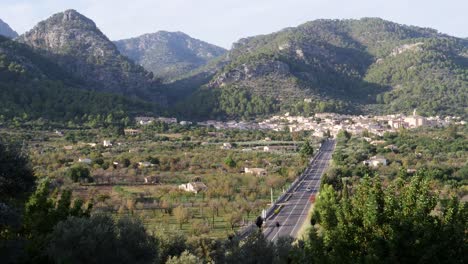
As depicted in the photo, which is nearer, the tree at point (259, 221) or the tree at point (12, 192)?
the tree at point (12, 192)

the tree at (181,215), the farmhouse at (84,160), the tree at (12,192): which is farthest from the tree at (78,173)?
the tree at (12,192)

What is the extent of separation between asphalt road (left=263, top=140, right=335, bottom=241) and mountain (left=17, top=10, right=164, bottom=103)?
68.4 metres

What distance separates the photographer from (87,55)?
11262 centimetres

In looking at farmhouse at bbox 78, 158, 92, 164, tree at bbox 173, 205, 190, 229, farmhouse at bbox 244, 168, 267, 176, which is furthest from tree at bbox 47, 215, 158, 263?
farmhouse at bbox 78, 158, 92, 164

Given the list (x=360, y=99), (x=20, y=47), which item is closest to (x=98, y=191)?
(x=20, y=47)

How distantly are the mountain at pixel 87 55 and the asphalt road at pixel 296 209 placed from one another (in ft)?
225

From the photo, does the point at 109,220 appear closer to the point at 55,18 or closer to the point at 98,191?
the point at 98,191

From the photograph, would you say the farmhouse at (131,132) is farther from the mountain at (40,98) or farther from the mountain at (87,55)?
the mountain at (87,55)

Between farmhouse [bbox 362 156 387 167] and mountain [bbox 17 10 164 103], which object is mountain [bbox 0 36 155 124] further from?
farmhouse [bbox 362 156 387 167]

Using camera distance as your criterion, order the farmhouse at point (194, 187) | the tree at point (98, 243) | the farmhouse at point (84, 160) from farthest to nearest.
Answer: the farmhouse at point (84, 160)
the farmhouse at point (194, 187)
the tree at point (98, 243)

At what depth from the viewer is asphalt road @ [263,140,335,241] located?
77.0 feet

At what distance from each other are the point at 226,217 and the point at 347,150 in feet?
108

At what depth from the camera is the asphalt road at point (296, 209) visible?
2347cm

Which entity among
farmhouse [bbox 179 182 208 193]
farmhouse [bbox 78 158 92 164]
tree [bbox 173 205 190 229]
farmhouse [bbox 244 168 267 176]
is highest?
farmhouse [bbox 78 158 92 164]
